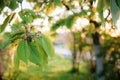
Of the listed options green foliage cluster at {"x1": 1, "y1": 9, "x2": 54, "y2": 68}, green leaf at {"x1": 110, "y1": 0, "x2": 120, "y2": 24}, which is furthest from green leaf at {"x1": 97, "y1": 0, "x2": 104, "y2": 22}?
green foliage cluster at {"x1": 1, "y1": 9, "x2": 54, "y2": 68}

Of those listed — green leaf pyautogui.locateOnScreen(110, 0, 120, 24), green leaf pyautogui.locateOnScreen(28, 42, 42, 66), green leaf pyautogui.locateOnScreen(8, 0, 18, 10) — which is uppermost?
green leaf pyautogui.locateOnScreen(8, 0, 18, 10)

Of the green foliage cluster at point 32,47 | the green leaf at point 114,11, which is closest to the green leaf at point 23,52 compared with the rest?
the green foliage cluster at point 32,47

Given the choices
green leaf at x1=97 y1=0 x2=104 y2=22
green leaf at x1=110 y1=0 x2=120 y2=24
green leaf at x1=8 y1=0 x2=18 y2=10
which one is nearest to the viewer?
green leaf at x1=110 y1=0 x2=120 y2=24

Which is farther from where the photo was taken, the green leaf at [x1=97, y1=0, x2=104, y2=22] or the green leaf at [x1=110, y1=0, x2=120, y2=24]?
the green leaf at [x1=97, y1=0, x2=104, y2=22]

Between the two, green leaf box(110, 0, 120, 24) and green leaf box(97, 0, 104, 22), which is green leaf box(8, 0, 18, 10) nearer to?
green leaf box(97, 0, 104, 22)

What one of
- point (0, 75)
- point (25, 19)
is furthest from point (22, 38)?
point (0, 75)

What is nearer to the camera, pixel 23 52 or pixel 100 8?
pixel 23 52

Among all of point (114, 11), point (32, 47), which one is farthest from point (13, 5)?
point (114, 11)

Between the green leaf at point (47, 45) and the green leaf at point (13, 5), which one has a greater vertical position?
the green leaf at point (13, 5)

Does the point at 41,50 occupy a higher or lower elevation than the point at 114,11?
lower

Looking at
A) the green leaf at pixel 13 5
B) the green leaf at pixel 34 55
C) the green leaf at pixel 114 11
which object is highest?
the green leaf at pixel 13 5

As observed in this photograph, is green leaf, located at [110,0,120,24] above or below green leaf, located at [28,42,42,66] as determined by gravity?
above

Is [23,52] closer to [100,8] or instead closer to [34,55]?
[34,55]

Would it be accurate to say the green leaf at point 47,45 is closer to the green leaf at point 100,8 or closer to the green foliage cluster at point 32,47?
the green foliage cluster at point 32,47
